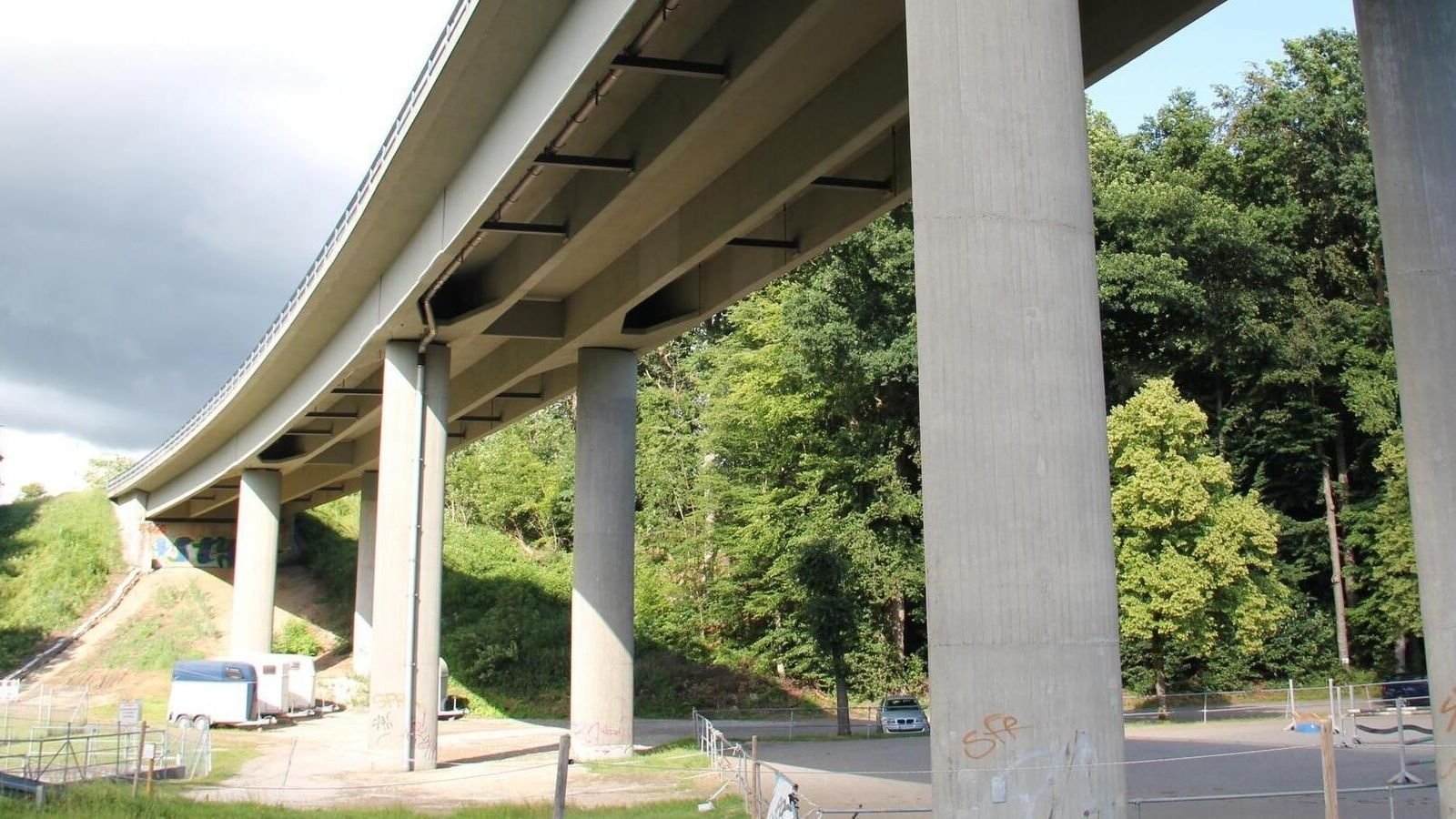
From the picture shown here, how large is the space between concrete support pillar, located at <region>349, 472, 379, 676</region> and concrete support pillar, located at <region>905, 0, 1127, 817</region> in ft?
164

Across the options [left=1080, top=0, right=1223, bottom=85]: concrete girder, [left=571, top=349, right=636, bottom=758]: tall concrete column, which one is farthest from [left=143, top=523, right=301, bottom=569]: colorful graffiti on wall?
[left=1080, top=0, right=1223, bottom=85]: concrete girder

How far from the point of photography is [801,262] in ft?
86.9

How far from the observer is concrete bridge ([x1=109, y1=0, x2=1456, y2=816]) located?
9.63 m

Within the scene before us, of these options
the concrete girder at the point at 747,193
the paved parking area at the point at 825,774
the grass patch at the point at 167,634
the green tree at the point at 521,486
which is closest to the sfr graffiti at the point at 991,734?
the paved parking area at the point at 825,774

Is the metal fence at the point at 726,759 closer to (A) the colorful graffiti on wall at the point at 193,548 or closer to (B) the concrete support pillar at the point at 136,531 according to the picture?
(A) the colorful graffiti on wall at the point at 193,548

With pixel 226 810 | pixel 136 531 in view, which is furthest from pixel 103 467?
pixel 226 810

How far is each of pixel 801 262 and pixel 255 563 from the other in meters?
36.2

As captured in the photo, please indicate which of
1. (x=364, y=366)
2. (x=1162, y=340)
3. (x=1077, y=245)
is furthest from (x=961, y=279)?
(x=1162, y=340)

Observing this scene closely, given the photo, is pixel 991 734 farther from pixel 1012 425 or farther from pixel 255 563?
pixel 255 563

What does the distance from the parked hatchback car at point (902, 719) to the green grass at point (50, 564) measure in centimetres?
3927

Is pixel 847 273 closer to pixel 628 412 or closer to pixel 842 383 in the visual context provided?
pixel 842 383

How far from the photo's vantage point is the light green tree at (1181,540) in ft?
152

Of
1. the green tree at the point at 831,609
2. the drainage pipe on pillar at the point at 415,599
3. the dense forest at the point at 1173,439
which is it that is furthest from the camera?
the dense forest at the point at 1173,439

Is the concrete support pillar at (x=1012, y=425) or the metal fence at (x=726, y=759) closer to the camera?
the concrete support pillar at (x=1012, y=425)
